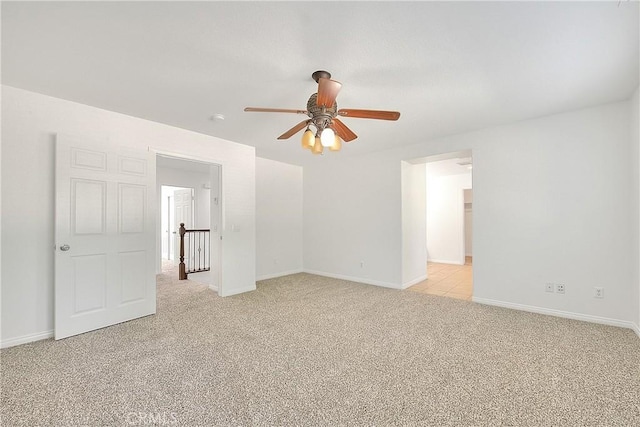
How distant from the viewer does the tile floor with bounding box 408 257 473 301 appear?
14.3ft

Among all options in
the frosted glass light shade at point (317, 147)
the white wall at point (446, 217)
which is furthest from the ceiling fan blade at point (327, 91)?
the white wall at point (446, 217)

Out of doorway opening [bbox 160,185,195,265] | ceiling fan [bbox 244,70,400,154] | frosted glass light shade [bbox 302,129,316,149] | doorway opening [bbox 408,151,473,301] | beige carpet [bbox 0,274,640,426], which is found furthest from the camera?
doorway opening [bbox 160,185,195,265]

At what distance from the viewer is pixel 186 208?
7.54 meters

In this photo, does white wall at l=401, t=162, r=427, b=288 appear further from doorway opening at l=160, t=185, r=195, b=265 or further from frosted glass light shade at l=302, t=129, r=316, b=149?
doorway opening at l=160, t=185, r=195, b=265

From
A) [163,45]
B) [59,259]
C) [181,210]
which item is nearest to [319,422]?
A: [163,45]

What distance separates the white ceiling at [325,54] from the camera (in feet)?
5.51

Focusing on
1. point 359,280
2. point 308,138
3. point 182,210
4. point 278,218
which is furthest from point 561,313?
point 182,210

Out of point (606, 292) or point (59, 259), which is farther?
point (606, 292)

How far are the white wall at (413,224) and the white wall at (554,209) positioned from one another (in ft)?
0.65

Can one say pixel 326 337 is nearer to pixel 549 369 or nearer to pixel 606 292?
pixel 549 369

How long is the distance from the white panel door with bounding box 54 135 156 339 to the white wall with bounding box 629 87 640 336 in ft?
17.3

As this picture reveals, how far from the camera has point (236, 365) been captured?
2199 millimetres

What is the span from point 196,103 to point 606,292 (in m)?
4.93

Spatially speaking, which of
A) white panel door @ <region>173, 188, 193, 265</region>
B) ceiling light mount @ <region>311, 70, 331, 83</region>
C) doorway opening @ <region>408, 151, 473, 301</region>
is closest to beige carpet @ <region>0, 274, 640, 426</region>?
ceiling light mount @ <region>311, 70, 331, 83</region>
